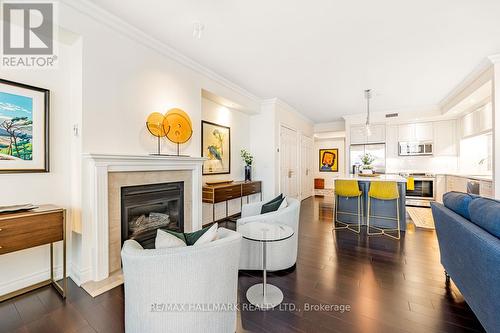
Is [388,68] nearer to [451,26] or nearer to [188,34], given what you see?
[451,26]

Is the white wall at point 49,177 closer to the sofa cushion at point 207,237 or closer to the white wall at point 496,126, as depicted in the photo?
the sofa cushion at point 207,237

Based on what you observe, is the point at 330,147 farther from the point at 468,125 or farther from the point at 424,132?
the point at 468,125

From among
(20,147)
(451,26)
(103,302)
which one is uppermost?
(451,26)

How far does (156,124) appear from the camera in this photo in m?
2.95

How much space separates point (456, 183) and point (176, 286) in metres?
6.57

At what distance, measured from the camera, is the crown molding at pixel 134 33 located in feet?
7.34

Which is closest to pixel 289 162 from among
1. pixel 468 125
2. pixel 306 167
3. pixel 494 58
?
pixel 306 167

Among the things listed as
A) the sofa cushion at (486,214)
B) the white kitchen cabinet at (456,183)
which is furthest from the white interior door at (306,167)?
the sofa cushion at (486,214)

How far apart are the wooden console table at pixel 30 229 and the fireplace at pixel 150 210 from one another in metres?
0.64

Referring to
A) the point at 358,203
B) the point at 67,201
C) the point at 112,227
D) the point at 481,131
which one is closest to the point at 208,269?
the point at 112,227

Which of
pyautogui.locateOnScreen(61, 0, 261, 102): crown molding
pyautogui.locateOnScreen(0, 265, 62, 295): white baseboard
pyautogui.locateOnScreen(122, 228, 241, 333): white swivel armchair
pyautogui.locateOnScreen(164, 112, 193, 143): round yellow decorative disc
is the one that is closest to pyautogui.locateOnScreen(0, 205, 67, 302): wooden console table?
pyautogui.locateOnScreen(0, 265, 62, 295): white baseboard

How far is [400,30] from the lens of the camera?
2.61 metres

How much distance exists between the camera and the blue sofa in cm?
130

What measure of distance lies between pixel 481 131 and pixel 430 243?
3.12 meters
